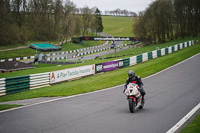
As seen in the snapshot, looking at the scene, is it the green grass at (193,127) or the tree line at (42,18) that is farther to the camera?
the tree line at (42,18)

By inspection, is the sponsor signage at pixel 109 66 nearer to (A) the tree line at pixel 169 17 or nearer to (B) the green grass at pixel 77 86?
(B) the green grass at pixel 77 86

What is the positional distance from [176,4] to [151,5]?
6.82 m

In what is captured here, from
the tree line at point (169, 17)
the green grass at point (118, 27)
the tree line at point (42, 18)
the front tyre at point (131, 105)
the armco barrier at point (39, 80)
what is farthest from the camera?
the green grass at point (118, 27)

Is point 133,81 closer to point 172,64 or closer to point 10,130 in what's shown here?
point 10,130

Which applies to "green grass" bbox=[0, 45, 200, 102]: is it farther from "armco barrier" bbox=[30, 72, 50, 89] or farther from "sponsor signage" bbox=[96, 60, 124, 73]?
"sponsor signage" bbox=[96, 60, 124, 73]

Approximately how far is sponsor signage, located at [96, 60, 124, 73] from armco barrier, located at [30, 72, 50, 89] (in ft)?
23.9

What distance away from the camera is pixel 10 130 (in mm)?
8102

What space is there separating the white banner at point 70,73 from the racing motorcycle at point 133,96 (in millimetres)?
12332

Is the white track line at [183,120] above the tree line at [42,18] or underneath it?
underneath

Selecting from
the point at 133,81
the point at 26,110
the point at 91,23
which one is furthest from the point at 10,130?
the point at 91,23

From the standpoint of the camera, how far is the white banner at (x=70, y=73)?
71.2 feet

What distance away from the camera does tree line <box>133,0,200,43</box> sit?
215 feet

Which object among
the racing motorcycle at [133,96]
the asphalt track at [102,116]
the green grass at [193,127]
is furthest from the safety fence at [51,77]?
the green grass at [193,127]

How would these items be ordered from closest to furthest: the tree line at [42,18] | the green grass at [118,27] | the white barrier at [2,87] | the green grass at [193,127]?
the green grass at [193,127]
the white barrier at [2,87]
the tree line at [42,18]
the green grass at [118,27]
